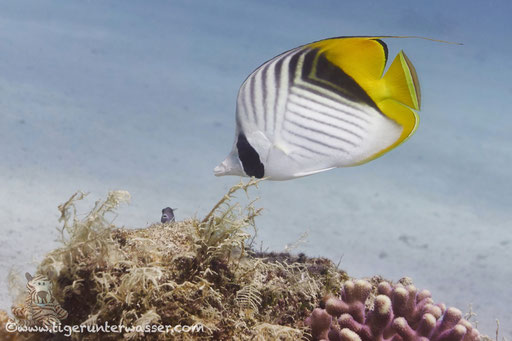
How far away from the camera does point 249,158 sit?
1.67 metres

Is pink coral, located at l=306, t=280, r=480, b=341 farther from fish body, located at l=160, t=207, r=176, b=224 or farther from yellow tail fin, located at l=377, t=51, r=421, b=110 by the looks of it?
fish body, located at l=160, t=207, r=176, b=224

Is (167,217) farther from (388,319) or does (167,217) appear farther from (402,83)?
(402,83)

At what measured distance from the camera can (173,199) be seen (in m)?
5.19

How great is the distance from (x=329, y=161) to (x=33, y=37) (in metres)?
12.4

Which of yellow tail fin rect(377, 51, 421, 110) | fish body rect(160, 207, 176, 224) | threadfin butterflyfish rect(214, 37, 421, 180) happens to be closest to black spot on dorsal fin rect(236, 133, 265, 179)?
threadfin butterflyfish rect(214, 37, 421, 180)

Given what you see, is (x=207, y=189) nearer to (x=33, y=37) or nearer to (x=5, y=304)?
(x=5, y=304)

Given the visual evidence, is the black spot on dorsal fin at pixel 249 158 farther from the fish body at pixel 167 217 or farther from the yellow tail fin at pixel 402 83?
the fish body at pixel 167 217

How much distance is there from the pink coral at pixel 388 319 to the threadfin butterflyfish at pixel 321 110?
509 mm

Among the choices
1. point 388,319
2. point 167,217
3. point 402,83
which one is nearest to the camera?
point 402,83

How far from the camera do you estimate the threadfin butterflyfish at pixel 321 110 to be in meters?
1.54

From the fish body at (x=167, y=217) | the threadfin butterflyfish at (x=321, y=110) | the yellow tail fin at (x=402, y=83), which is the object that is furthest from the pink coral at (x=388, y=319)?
the fish body at (x=167, y=217)

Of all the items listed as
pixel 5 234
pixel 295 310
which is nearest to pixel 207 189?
pixel 5 234

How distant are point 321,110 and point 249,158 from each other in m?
0.33

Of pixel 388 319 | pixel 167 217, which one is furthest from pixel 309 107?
pixel 167 217
